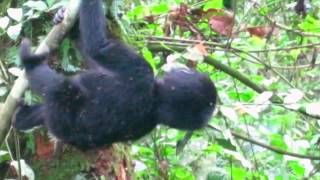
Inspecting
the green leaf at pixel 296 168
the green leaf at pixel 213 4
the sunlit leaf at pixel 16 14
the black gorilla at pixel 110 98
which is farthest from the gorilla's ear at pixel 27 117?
the green leaf at pixel 296 168

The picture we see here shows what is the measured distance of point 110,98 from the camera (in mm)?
3047

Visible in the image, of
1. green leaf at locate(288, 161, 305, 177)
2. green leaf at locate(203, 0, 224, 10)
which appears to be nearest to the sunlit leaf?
green leaf at locate(203, 0, 224, 10)

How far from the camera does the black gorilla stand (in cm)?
300

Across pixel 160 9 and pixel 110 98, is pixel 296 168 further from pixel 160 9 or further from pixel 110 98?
pixel 110 98

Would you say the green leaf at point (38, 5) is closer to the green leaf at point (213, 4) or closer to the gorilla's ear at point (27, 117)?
the gorilla's ear at point (27, 117)

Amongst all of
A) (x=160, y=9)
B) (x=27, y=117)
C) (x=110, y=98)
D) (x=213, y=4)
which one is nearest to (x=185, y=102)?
(x=110, y=98)

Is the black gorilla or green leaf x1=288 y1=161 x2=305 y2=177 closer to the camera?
the black gorilla

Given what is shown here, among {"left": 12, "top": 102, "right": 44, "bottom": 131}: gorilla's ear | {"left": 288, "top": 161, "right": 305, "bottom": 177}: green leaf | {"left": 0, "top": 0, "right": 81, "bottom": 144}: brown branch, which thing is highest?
{"left": 0, "top": 0, "right": 81, "bottom": 144}: brown branch

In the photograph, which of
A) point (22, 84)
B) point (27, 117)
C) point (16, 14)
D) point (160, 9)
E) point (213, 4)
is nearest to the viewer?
point (22, 84)

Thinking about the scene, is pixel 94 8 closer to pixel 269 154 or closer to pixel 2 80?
pixel 2 80

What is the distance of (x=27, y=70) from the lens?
9.73ft

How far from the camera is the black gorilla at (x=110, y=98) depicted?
9.85ft

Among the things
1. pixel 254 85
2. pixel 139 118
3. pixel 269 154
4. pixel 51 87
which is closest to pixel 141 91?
pixel 139 118

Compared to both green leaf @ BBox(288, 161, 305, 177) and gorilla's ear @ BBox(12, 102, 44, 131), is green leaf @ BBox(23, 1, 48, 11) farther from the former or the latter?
green leaf @ BBox(288, 161, 305, 177)
